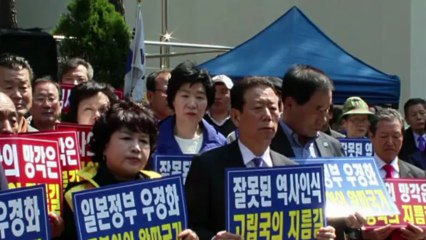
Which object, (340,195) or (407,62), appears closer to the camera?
(340,195)

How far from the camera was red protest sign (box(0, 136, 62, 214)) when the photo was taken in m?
5.30

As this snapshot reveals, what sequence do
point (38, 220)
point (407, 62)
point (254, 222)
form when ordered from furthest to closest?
point (407, 62) < point (254, 222) < point (38, 220)

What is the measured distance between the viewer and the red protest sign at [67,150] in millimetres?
5805

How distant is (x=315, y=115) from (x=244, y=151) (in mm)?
683

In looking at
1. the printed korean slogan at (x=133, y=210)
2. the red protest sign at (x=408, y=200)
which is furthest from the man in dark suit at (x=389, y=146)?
the printed korean slogan at (x=133, y=210)

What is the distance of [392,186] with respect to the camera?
627cm

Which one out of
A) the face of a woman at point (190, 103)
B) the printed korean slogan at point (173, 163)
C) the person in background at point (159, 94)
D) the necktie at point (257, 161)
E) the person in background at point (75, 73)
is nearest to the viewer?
the necktie at point (257, 161)

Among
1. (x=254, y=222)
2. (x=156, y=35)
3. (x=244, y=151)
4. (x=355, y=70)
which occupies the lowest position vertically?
(x=254, y=222)

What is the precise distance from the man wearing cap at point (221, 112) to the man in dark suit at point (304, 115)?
2686 millimetres

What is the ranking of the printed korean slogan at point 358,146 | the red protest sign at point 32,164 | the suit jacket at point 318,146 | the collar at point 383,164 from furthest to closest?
the printed korean slogan at point 358,146 < the collar at point 383,164 < the suit jacket at point 318,146 < the red protest sign at point 32,164

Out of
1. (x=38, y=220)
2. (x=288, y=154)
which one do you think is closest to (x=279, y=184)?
(x=288, y=154)

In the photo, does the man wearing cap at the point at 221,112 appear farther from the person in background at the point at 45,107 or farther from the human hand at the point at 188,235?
the human hand at the point at 188,235

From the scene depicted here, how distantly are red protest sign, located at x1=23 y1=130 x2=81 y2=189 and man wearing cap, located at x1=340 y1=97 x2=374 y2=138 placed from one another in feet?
14.5

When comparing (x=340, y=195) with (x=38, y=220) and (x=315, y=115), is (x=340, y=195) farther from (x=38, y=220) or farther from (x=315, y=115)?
(x=38, y=220)
